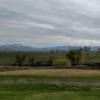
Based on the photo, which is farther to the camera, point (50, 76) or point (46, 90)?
point (50, 76)

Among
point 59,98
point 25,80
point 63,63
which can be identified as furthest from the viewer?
point 63,63

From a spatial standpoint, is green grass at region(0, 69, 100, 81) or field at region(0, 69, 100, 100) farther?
green grass at region(0, 69, 100, 81)

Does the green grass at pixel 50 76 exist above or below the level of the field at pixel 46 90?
above

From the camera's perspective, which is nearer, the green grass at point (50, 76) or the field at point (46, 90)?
the field at point (46, 90)

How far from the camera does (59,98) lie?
25.9 m

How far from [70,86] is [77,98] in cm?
903

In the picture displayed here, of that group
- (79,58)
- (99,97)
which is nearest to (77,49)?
(79,58)

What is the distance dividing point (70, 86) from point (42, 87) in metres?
3.17

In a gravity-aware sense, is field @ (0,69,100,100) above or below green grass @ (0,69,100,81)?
below

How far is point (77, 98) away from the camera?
26.6m

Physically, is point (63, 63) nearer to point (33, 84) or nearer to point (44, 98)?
point (33, 84)

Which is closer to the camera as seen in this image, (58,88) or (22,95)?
(22,95)

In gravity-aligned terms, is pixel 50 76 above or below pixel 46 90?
above

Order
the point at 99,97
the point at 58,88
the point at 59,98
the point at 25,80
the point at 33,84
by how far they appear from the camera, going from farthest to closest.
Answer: the point at 25,80
the point at 33,84
the point at 58,88
the point at 99,97
the point at 59,98
